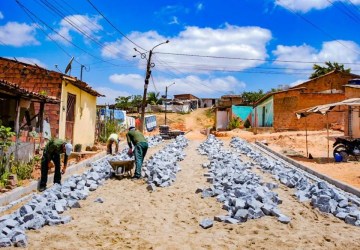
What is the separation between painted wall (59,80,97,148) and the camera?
14234 millimetres

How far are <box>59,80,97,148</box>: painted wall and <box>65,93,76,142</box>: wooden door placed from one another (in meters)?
0.22

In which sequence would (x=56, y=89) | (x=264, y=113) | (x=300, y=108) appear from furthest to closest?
(x=264, y=113) < (x=300, y=108) < (x=56, y=89)

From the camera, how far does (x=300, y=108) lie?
27.1 meters

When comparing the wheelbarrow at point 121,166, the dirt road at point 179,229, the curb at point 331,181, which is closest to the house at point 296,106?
the curb at point 331,181

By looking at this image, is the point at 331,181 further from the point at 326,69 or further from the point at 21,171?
the point at 326,69

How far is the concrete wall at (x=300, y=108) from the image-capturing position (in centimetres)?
2690

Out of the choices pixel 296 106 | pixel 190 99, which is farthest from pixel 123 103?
pixel 296 106

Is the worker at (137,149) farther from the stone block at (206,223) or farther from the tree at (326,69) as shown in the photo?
the tree at (326,69)

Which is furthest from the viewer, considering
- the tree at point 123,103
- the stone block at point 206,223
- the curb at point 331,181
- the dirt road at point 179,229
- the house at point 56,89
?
the tree at point 123,103

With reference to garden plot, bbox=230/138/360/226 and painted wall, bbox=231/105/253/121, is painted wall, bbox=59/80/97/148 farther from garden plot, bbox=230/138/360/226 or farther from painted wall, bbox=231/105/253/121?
painted wall, bbox=231/105/253/121

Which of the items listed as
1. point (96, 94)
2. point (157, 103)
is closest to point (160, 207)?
point (96, 94)

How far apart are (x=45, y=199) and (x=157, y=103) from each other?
58.9m

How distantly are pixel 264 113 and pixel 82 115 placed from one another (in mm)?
20450

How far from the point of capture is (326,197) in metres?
6.30
